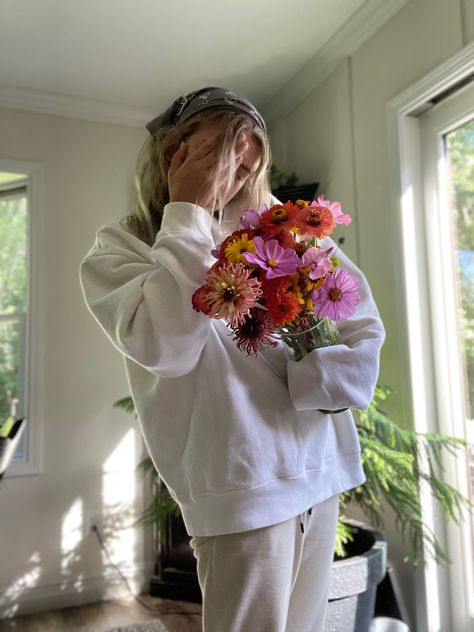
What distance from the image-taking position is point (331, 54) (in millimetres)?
2285

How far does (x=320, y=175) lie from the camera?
2.44 meters

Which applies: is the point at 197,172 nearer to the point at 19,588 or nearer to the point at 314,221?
the point at 314,221

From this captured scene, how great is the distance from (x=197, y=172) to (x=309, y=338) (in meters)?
0.31

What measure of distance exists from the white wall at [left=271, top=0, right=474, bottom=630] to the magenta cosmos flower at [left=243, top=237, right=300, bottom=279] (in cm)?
126

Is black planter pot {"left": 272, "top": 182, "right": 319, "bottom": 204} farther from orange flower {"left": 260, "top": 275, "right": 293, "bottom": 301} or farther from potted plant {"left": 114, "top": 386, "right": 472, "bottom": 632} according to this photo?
orange flower {"left": 260, "top": 275, "right": 293, "bottom": 301}

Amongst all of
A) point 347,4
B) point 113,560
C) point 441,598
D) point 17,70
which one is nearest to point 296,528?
point 441,598

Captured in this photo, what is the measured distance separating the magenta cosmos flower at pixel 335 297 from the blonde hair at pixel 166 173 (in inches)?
9.3

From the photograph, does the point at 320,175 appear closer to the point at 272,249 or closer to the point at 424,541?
the point at 424,541

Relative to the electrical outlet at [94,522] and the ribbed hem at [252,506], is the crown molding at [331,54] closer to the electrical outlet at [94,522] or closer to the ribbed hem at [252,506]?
the ribbed hem at [252,506]

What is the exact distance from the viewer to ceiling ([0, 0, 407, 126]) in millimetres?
2049

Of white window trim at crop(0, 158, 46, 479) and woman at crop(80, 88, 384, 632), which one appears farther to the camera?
white window trim at crop(0, 158, 46, 479)

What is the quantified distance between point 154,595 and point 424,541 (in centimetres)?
142

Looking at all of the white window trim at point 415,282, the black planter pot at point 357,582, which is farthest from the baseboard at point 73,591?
the white window trim at point 415,282

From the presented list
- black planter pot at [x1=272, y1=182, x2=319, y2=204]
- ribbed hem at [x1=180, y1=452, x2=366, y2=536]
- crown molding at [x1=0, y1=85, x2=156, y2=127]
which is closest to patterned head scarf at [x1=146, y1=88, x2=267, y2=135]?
ribbed hem at [x1=180, y1=452, x2=366, y2=536]
